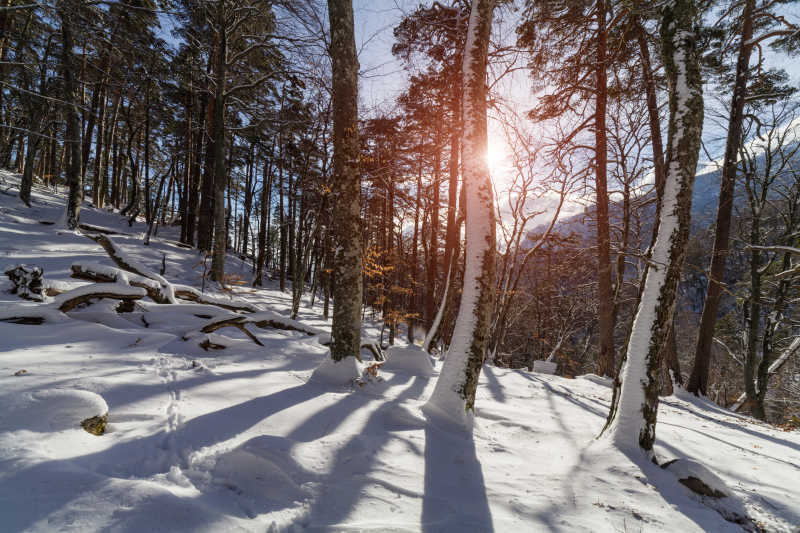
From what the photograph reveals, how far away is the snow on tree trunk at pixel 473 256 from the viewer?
12.1 ft

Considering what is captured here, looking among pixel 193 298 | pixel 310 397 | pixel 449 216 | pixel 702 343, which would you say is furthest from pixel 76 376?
pixel 702 343

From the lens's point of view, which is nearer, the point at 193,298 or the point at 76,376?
the point at 76,376

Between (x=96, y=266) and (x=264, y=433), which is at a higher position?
Answer: (x=96, y=266)

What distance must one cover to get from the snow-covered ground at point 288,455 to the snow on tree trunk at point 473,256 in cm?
41

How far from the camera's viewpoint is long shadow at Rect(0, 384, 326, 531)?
139 centimetres

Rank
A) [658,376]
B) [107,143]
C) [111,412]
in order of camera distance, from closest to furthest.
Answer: [111,412]
[658,376]
[107,143]

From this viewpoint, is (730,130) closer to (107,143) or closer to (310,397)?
(310,397)

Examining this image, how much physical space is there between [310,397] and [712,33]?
11.8 metres

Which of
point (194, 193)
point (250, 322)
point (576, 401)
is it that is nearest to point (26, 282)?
point (250, 322)

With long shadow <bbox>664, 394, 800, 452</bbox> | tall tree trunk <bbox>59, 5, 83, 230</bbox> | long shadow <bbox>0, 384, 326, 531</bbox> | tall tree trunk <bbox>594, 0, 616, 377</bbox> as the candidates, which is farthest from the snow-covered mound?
tall tree trunk <bbox>59, 5, 83, 230</bbox>

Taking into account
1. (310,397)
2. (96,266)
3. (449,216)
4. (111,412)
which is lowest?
(310,397)

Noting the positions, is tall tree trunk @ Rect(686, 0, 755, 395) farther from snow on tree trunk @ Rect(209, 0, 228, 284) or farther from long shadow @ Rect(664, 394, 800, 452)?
snow on tree trunk @ Rect(209, 0, 228, 284)

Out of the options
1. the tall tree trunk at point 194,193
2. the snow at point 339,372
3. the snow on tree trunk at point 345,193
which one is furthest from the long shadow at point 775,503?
the tall tree trunk at point 194,193

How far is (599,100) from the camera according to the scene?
8.55 metres
